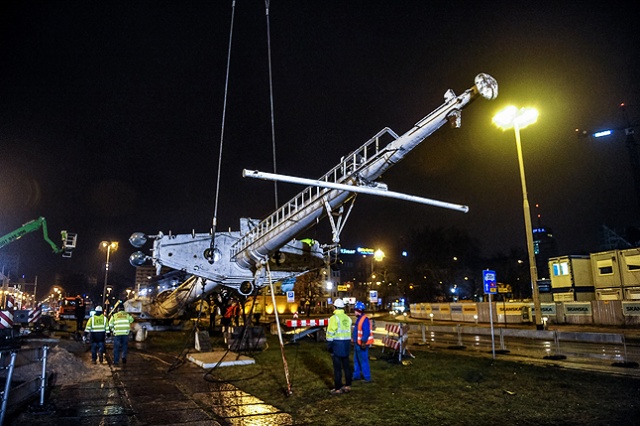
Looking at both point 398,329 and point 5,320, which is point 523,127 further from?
point 5,320

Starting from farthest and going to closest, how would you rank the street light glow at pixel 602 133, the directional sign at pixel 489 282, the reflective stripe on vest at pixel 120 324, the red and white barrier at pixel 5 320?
the street light glow at pixel 602 133 → the directional sign at pixel 489 282 → the reflective stripe on vest at pixel 120 324 → the red and white barrier at pixel 5 320

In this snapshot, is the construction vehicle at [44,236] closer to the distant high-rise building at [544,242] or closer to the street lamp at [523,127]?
the street lamp at [523,127]

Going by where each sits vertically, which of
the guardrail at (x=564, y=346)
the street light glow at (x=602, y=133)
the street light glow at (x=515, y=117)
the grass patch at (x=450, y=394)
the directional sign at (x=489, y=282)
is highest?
the street light glow at (x=602, y=133)

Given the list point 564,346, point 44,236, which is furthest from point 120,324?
point 44,236

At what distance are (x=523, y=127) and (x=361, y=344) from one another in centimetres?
1625

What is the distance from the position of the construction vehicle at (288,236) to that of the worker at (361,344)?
2.24m

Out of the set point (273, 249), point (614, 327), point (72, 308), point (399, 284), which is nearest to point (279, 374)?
point (273, 249)

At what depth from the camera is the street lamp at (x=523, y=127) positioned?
20.9 metres

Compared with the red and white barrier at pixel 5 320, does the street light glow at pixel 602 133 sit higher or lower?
higher

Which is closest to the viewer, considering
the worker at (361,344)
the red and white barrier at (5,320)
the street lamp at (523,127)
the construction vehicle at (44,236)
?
the worker at (361,344)

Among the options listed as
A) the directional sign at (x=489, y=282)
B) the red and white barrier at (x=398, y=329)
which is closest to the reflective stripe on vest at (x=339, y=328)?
the red and white barrier at (x=398, y=329)

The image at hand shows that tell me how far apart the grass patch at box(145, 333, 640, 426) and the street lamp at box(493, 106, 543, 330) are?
10.0 metres

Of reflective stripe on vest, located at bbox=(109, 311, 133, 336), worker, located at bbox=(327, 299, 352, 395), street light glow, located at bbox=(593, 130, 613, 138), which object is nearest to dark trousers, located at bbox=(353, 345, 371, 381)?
worker, located at bbox=(327, 299, 352, 395)

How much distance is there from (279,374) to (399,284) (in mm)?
54039
